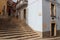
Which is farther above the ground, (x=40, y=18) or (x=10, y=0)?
(x=10, y=0)

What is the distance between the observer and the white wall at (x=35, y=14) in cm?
1672

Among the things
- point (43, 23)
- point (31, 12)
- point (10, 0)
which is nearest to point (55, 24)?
point (43, 23)

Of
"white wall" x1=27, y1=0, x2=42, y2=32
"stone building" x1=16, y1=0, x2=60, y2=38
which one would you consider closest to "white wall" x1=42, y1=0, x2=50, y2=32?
"stone building" x1=16, y1=0, x2=60, y2=38

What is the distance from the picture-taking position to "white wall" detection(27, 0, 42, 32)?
54.9 feet

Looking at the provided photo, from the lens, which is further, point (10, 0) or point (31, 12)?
point (10, 0)

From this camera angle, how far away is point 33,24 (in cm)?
1798

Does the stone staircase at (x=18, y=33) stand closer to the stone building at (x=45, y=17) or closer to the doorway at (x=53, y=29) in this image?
the stone building at (x=45, y=17)

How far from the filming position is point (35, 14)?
17625 mm

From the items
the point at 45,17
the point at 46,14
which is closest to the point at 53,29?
the point at 45,17

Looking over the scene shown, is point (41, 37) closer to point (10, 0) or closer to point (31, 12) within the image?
point (31, 12)

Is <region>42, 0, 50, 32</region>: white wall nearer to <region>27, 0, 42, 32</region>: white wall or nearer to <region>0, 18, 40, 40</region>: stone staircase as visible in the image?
<region>27, 0, 42, 32</region>: white wall

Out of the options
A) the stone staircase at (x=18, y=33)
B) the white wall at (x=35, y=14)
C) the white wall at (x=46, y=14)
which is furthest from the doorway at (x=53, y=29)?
the stone staircase at (x=18, y=33)

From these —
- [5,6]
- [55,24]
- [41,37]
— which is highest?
[5,6]

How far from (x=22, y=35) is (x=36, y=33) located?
2.20 meters
